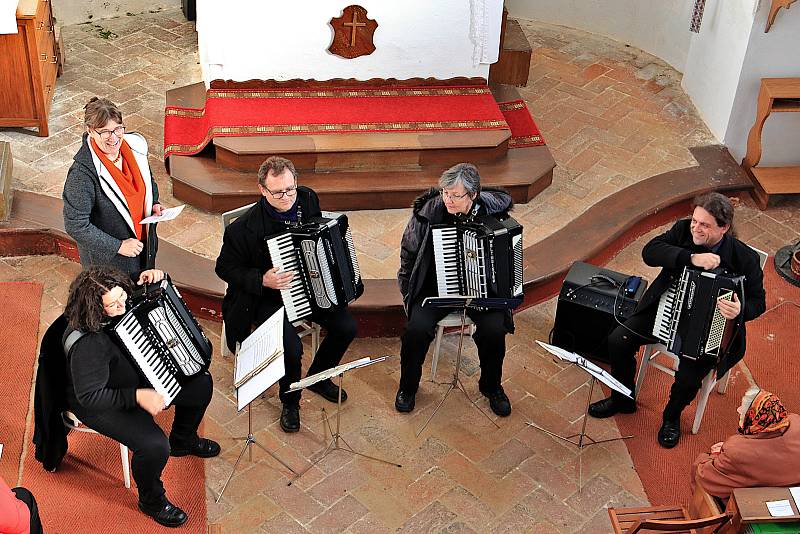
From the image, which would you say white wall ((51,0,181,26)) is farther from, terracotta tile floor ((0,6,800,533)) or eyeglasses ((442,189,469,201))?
eyeglasses ((442,189,469,201))

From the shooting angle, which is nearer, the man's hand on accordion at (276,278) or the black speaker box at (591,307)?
the man's hand on accordion at (276,278)

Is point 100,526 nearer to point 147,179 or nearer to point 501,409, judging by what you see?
point 147,179

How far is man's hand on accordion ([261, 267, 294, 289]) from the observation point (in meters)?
4.78

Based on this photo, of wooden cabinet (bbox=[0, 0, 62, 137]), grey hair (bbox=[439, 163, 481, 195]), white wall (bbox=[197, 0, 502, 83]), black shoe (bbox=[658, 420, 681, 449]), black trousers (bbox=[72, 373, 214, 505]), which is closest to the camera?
black trousers (bbox=[72, 373, 214, 505])

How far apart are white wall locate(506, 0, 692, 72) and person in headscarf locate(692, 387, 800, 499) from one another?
15.8 feet

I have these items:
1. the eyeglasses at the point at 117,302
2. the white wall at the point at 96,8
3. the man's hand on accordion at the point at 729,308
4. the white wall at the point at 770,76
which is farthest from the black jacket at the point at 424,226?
the white wall at the point at 96,8

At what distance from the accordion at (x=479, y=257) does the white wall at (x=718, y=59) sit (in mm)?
3026

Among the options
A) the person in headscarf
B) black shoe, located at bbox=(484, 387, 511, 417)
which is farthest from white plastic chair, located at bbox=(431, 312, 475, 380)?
the person in headscarf

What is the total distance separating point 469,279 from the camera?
4984 millimetres

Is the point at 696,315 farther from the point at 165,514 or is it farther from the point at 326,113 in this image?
the point at 326,113

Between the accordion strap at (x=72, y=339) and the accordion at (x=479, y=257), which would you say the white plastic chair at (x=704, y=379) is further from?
the accordion strap at (x=72, y=339)

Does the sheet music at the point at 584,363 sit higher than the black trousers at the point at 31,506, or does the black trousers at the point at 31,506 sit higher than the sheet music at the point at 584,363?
the sheet music at the point at 584,363

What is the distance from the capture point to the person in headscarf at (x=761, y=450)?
4113 millimetres

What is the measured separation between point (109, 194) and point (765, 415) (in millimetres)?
3120
